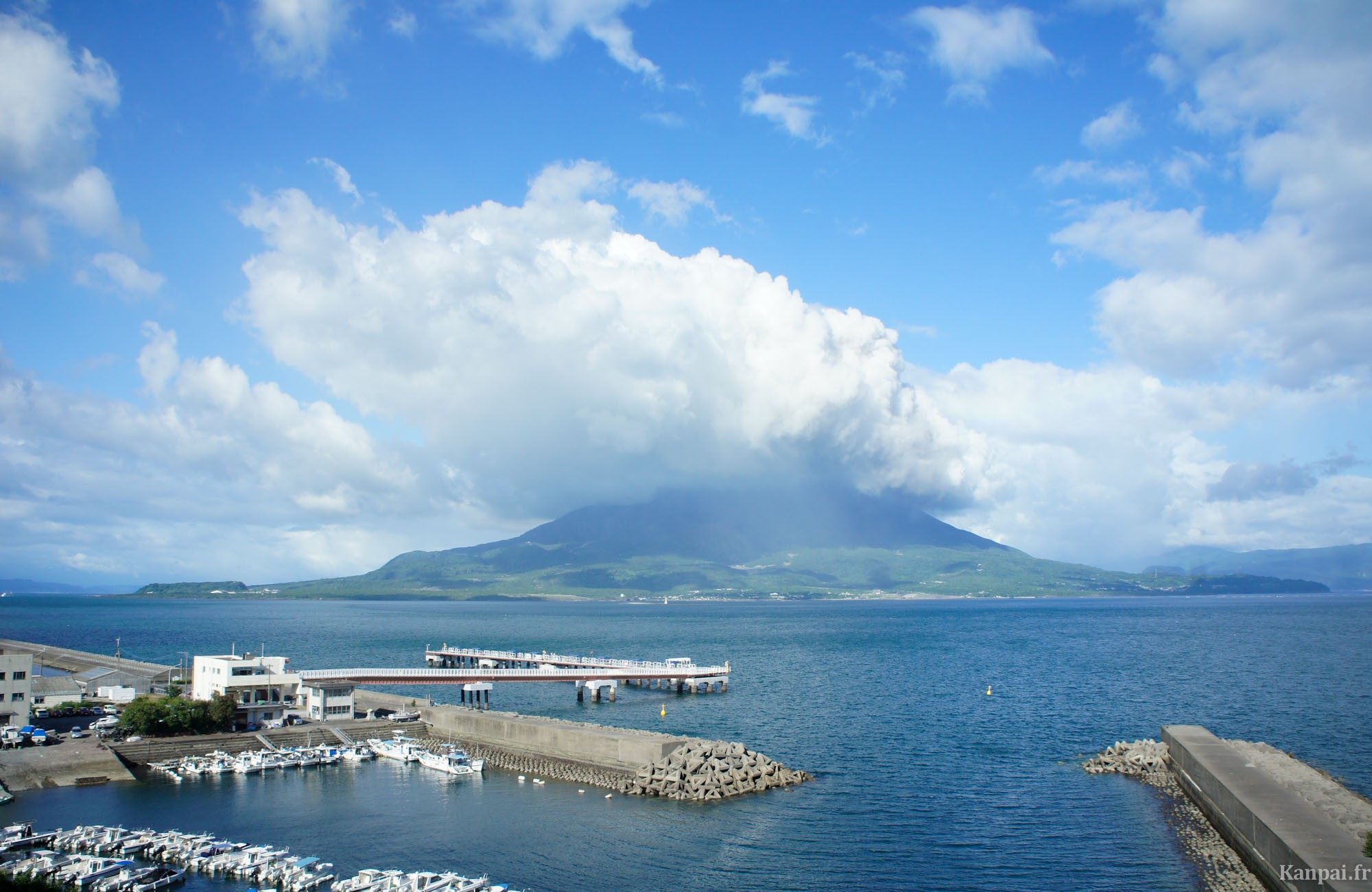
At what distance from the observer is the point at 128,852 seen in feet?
105

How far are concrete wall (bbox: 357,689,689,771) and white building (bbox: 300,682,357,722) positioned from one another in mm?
4815

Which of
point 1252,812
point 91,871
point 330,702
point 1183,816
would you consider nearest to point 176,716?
point 330,702

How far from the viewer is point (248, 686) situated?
55.6 metres

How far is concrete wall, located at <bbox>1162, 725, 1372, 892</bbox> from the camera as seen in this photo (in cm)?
2595

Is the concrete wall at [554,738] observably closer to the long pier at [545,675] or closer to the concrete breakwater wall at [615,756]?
the concrete breakwater wall at [615,756]

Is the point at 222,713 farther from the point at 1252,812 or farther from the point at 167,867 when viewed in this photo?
the point at 1252,812

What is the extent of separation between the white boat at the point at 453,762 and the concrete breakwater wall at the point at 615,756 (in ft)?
6.00

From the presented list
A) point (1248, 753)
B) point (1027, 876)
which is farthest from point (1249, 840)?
point (1248, 753)

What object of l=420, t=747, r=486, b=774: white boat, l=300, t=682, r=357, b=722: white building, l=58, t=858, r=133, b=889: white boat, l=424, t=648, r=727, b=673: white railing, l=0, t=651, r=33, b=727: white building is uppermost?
l=0, t=651, r=33, b=727: white building

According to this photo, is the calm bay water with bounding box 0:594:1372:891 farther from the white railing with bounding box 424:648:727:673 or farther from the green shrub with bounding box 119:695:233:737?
the green shrub with bounding box 119:695:233:737

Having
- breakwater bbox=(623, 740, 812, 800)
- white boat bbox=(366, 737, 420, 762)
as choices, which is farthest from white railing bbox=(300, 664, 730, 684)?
breakwater bbox=(623, 740, 812, 800)
